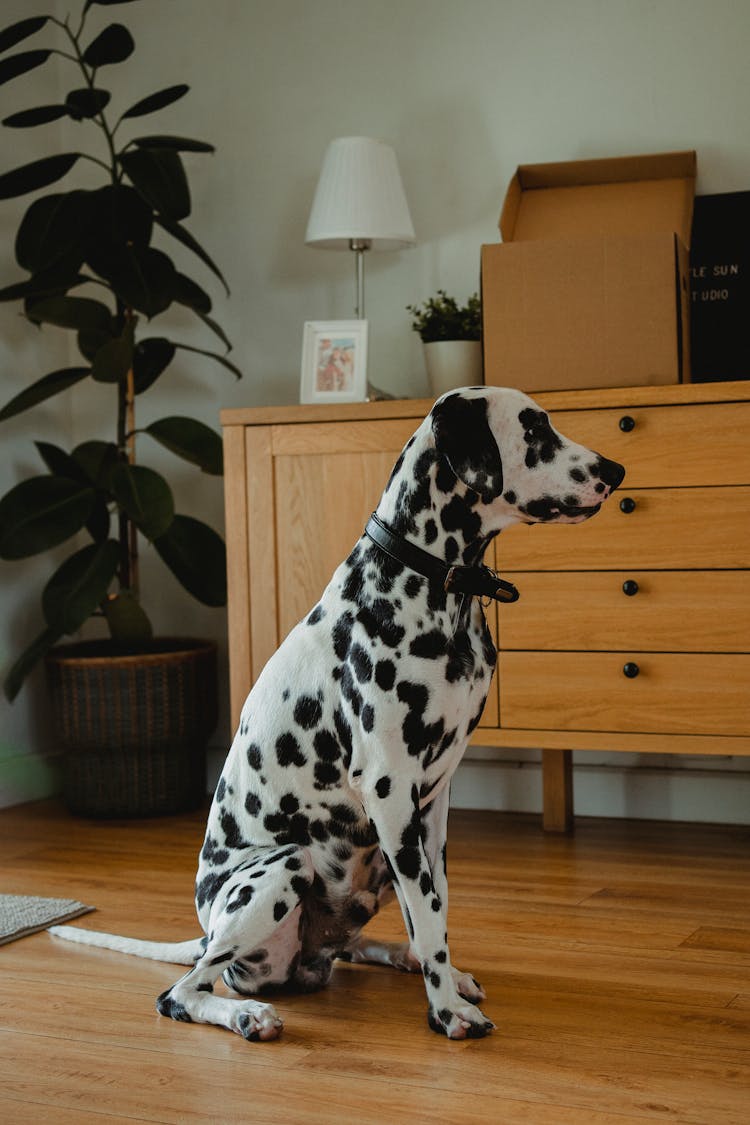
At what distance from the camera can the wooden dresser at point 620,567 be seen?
9.30 feet

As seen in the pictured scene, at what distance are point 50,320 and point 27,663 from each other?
37.7 inches

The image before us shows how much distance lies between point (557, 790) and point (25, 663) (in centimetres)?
150

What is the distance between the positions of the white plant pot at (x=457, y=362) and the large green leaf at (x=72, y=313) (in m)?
1.00

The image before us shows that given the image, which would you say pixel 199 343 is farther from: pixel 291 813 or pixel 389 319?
pixel 291 813

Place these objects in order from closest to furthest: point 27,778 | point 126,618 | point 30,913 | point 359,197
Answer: point 30,913, point 359,197, point 126,618, point 27,778

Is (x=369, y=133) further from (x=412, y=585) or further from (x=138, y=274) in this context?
(x=412, y=585)

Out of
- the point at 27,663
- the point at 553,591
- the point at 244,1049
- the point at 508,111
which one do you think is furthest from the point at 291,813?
the point at 508,111

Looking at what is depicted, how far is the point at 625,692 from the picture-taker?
293 cm

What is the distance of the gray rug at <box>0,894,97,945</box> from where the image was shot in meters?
2.51

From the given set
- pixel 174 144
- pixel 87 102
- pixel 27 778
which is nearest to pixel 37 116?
pixel 87 102

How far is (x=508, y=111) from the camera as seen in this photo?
3570mm

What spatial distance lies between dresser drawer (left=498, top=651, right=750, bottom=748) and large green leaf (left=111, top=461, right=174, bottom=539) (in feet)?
3.38

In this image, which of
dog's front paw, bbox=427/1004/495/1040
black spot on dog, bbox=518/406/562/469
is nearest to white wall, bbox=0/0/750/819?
dog's front paw, bbox=427/1004/495/1040

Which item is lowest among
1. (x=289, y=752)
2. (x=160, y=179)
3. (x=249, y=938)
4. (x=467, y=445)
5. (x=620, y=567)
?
(x=249, y=938)
